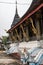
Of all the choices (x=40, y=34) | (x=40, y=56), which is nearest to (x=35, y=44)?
(x=40, y=34)

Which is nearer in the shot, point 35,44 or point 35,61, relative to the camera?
point 35,61

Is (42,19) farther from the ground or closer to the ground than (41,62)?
farther from the ground

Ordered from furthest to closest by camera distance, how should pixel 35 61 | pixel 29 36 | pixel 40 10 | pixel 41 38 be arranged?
pixel 29 36
pixel 41 38
pixel 40 10
pixel 35 61

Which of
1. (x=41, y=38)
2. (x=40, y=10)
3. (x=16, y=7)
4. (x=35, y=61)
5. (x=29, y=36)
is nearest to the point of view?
(x=35, y=61)

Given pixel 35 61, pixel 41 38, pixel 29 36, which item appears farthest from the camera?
pixel 29 36

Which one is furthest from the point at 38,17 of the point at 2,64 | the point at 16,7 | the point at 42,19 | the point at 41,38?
the point at 16,7

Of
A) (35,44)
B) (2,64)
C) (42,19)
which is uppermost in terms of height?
(42,19)

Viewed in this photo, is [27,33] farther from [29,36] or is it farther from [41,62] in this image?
[41,62]

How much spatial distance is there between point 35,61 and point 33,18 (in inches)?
180

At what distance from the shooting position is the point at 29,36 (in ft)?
59.2

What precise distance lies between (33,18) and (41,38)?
1.57m

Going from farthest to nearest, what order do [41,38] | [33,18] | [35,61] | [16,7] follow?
1. [16,7]
2. [33,18]
3. [41,38]
4. [35,61]

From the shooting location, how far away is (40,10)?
518 inches

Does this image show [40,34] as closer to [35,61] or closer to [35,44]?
[35,44]
